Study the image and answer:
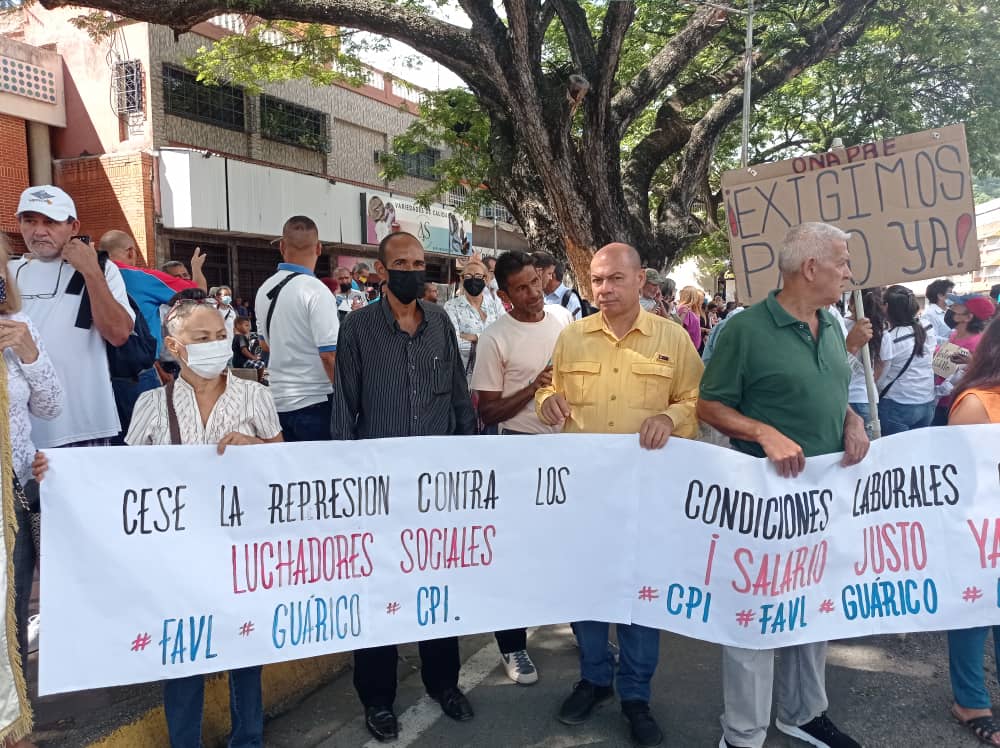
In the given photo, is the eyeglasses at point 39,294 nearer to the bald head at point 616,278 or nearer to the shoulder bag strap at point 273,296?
the shoulder bag strap at point 273,296

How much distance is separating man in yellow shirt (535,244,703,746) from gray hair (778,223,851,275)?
1.68ft

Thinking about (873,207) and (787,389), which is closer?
(787,389)

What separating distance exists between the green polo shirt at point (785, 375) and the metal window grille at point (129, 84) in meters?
16.6

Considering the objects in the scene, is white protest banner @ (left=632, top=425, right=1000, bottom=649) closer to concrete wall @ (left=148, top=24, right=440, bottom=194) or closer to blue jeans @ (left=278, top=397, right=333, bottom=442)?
blue jeans @ (left=278, top=397, right=333, bottom=442)

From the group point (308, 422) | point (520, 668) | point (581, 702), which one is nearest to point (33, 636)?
point (308, 422)

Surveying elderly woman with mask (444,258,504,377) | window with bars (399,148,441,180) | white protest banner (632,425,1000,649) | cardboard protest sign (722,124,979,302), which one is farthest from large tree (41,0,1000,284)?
window with bars (399,148,441,180)

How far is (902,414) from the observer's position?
17.9 feet

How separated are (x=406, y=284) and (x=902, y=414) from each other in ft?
13.2

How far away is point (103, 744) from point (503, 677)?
1.66 m

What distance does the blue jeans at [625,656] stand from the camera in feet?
10.1

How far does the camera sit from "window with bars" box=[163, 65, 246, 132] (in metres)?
16.7

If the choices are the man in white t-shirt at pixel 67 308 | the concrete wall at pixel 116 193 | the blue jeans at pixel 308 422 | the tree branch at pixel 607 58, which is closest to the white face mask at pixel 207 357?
the man in white t-shirt at pixel 67 308

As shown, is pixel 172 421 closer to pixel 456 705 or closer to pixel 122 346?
pixel 122 346

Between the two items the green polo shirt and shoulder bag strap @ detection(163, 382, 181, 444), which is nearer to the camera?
shoulder bag strap @ detection(163, 382, 181, 444)
